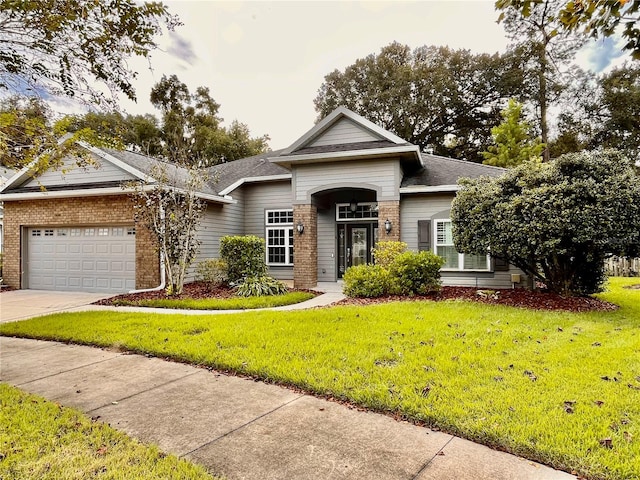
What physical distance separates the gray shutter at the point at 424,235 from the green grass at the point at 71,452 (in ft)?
33.1

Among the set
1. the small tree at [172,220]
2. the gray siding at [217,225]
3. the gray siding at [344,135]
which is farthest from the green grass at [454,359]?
the gray siding at [344,135]

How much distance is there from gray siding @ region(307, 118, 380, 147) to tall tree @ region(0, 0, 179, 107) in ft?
22.7

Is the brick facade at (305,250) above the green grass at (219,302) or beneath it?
above

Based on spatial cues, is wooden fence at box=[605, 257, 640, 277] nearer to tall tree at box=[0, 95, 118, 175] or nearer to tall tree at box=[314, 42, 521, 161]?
tall tree at box=[314, 42, 521, 161]

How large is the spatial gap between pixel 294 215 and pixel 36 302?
24.8ft

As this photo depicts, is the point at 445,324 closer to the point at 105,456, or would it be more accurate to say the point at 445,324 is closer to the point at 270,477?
the point at 270,477

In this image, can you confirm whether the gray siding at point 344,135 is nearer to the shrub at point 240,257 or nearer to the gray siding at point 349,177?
the gray siding at point 349,177

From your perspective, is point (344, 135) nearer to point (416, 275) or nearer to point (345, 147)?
point (345, 147)

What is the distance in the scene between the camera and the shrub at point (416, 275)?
9.80m

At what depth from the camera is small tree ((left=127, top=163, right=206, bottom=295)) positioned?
10.5 metres

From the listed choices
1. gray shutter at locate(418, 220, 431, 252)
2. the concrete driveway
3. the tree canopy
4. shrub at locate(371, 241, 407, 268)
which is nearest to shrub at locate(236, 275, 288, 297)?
shrub at locate(371, 241, 407, 268)

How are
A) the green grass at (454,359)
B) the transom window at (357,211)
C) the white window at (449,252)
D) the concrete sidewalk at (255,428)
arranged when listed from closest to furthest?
the concrete sidewalk at (255,428), the green grass at (454,359), the white window at (449,252), the transom window at (357,211)

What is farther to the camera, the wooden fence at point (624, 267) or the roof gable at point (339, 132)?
the wooden fence at point (624, 267)

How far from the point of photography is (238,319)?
7.24 m
